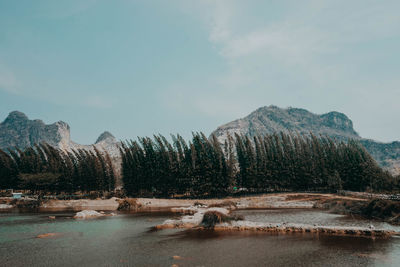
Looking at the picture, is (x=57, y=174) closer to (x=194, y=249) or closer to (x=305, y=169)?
(x=305, y=169)

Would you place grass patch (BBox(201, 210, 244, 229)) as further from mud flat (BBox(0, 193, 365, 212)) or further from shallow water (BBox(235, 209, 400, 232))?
mud flat (BBox(0, 193, 365, 212))

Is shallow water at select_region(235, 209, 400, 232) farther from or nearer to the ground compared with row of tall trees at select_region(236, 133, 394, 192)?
nearer to the ground

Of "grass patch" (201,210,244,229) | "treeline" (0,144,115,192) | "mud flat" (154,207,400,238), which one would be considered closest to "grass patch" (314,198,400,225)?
"mud flat" (154,207,400,238)

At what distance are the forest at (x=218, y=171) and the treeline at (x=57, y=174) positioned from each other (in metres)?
0.27

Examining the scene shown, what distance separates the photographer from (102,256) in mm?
16969

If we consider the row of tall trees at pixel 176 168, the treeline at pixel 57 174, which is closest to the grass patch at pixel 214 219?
the row of tall trees at pixel 176 168

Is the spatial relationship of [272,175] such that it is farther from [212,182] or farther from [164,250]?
[164,250]

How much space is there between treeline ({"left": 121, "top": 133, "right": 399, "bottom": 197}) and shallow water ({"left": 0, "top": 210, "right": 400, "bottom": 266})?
44.2 m

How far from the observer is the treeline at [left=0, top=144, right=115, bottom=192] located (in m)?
77.3

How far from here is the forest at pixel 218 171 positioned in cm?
6694

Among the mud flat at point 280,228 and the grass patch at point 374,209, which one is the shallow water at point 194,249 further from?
the grass patch at point 374,209

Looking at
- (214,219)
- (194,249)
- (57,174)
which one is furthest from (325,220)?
(57,174)

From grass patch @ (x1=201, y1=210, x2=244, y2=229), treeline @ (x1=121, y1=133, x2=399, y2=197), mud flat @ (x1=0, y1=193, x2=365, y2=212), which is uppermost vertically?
treeline @ (x1=121, y1=133, x2=399, y2=197)

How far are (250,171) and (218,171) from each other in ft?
28.5
